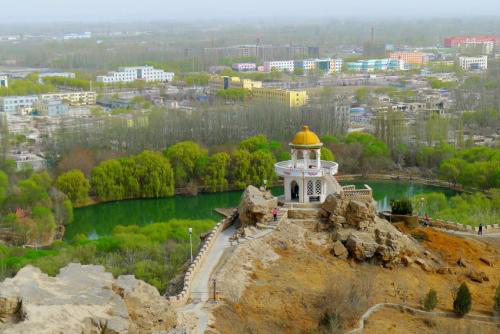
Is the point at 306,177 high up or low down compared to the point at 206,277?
up

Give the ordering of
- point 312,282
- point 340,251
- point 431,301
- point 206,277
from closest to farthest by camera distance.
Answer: point 431,301, point 206,277, point 312,282, point 340,251

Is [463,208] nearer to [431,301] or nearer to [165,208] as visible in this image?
[431,301]

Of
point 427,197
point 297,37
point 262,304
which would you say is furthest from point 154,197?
point 297,37

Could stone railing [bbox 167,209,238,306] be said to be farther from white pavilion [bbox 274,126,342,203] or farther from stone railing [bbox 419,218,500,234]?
stone railing [bbox 419,218,500,234]

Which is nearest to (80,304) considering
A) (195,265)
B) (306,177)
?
(195,265)

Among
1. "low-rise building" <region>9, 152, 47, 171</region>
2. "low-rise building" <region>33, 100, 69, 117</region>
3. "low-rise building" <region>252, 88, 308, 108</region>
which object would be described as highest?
A: "low-rise building" <region>252, 88, 308, 108</region>

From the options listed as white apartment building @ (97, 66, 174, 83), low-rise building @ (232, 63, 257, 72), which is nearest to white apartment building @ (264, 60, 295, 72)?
low-rise building @ (232, 63, 257, 72)
